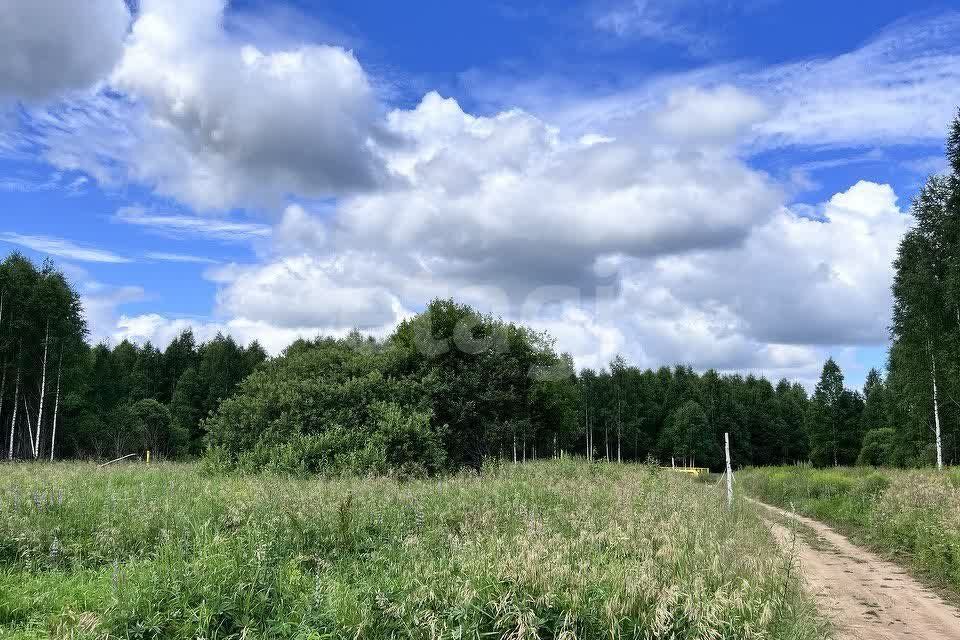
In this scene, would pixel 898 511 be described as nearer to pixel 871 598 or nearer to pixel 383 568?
pixel 871 598

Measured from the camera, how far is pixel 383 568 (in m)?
6.78

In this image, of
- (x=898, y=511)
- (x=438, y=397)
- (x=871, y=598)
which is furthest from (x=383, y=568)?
(x=438, y=397)

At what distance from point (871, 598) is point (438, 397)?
656 inches

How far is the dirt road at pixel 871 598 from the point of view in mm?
7789

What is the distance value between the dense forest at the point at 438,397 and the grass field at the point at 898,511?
872 centimetres

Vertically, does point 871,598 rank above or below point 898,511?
below

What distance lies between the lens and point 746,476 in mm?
32031

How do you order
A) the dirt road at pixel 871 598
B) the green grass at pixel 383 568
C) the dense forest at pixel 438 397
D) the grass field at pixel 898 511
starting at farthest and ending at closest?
1. the dense forest at pixel 438 397
2. the grass field at pixel 898 511
3. the dirt road at pixel 871 598
4. the green grass at pixel 383 568

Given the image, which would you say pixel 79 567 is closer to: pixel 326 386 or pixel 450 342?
pixel 326 386

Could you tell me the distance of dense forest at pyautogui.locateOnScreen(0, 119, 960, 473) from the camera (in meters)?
17.3

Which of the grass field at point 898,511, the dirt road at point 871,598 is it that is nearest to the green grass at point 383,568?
the dirt road at point 871,598

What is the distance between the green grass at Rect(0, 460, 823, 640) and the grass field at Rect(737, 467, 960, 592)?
1.43 meters

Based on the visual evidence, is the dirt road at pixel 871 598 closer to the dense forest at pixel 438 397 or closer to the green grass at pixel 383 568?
the green grass at pixel 383 568

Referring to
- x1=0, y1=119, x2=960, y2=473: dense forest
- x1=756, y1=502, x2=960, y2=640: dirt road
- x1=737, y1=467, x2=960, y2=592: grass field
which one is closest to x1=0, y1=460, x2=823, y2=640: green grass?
x1=756, y1=502, x2=960, y2=640: dirt road
